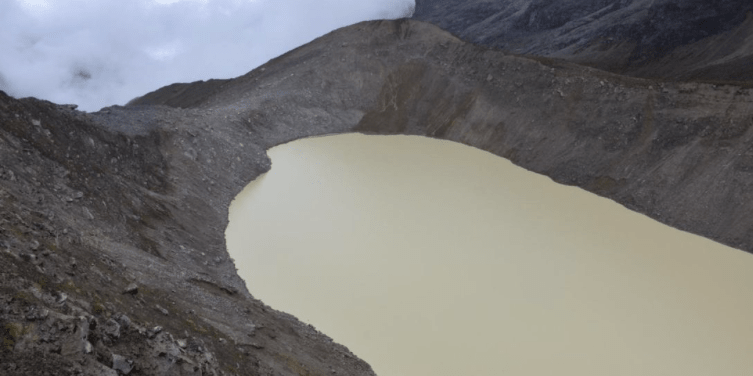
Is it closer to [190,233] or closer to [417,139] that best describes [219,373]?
[190,233]

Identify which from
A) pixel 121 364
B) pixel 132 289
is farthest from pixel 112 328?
pixel 132 289

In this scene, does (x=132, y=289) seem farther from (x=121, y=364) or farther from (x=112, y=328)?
(x=121, y=364)

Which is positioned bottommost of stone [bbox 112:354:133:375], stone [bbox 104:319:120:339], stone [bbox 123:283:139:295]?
stone [bbox 112:354:133:375]

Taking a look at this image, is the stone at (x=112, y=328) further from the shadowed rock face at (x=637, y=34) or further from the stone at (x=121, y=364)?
the shadowed rock face at (x=637, y=34)

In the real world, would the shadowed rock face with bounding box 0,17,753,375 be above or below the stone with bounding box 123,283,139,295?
above

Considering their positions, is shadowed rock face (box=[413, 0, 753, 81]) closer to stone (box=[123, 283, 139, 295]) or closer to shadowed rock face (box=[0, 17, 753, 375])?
shadowed rock face (box=[0, 17, 753, 375])

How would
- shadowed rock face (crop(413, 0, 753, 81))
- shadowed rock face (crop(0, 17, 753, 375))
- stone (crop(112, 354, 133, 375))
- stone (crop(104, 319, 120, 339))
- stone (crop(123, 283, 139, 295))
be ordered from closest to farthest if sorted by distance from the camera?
stone (crop(112, 354, 133, 375)) → stone (crop(104, 319, 120, 339)) → shadowed rock face (crop(0, 17, 753, 375)) → stone (crop(123, 283, 139, 295)) → shadowed rock face (crop(413, 0, 753, 81))

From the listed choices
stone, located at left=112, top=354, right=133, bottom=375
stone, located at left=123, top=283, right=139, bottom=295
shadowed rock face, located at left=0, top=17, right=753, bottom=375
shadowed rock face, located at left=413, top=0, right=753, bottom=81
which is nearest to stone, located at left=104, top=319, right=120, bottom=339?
shadowed rock face, located at left=0, top=17, right=753, bottom=375
